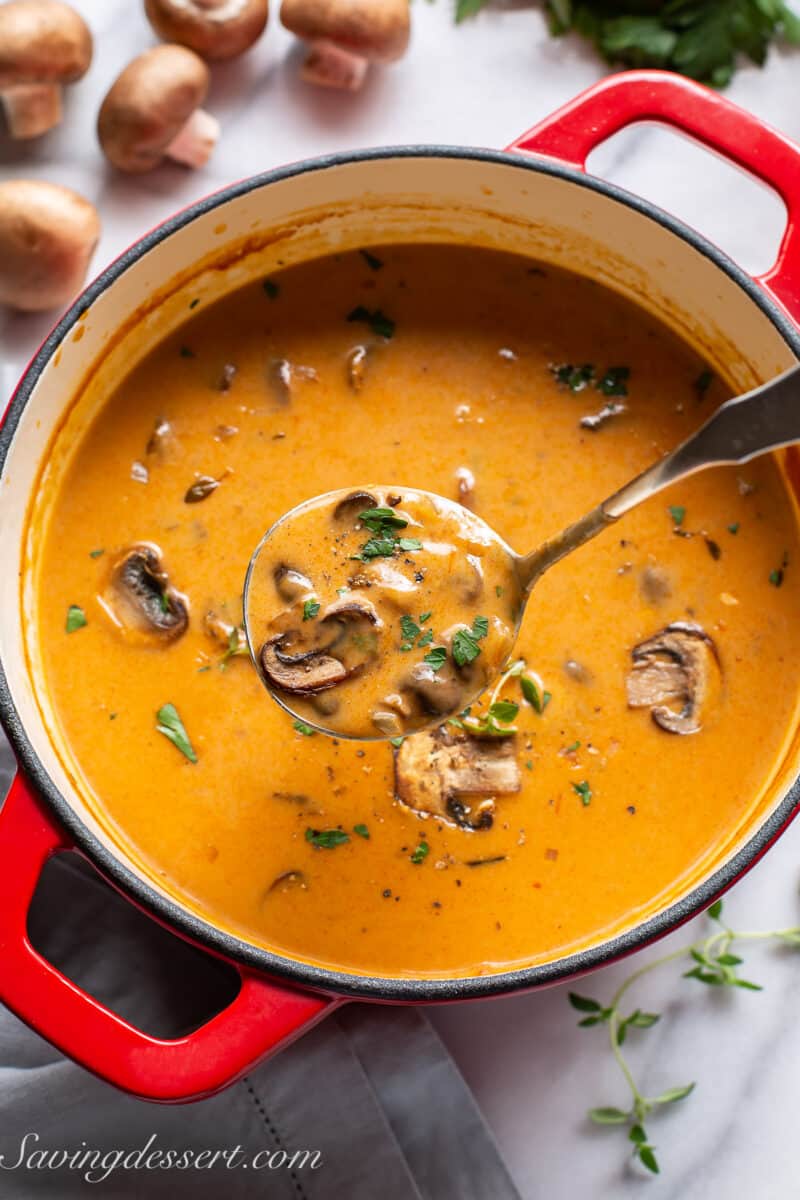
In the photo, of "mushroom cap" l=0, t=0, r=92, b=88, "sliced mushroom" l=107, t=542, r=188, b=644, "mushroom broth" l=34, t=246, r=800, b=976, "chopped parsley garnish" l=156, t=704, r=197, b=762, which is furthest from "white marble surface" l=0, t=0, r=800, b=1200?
"chopped parsley garnish" l=156, t=704, r=197, b=762

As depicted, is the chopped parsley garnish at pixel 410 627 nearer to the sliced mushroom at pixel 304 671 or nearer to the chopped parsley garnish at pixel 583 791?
the sliced mushroom at pixel 304 671

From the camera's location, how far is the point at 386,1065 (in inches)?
91.0

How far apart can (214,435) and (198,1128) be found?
1271 mm

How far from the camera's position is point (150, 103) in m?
2.37

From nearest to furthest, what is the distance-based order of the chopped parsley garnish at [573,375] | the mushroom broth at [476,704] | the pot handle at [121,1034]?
the pot handle at [121,1034] < the mushroom broth at [476,704] < the chopped parsley garnish at [573,375]

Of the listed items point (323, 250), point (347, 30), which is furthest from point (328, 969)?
point (347, 30)

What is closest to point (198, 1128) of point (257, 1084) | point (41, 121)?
point (257, 1084)

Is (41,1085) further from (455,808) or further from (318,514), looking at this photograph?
(318,514)

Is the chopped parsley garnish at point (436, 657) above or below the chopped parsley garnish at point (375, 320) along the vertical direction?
below

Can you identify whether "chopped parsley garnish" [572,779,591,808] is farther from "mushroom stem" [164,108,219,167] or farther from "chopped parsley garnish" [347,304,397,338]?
"mushroom stem" [164,108,219,167]

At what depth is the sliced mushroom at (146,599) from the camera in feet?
7.28

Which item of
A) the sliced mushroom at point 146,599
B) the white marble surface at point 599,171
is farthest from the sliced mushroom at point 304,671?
the white marble surface at point 599,171

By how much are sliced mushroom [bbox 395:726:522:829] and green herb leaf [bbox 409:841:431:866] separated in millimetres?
57

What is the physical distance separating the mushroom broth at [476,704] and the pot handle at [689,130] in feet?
1.06
